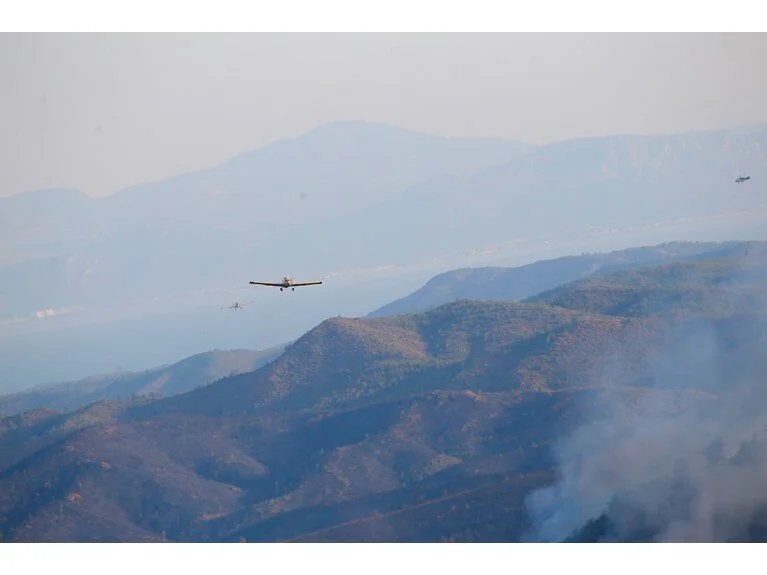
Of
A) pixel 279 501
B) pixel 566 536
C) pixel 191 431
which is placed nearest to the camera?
pixel 566 536

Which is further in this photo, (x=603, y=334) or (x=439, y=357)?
(x=439, y=357)

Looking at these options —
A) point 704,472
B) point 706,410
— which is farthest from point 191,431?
point 704,472

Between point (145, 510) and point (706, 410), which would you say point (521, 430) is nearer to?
point (706, 410)

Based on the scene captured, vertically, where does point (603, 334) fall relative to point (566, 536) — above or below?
above

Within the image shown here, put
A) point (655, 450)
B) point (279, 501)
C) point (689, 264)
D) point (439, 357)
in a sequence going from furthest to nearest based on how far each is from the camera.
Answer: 1. point (689, 264)
2. point (439, 357)
3. point (279, 501)
4. point (655, 450)

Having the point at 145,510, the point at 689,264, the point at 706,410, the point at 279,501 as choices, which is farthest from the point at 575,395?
the point at 689,264

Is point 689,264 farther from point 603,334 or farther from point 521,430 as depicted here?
point 521,430
